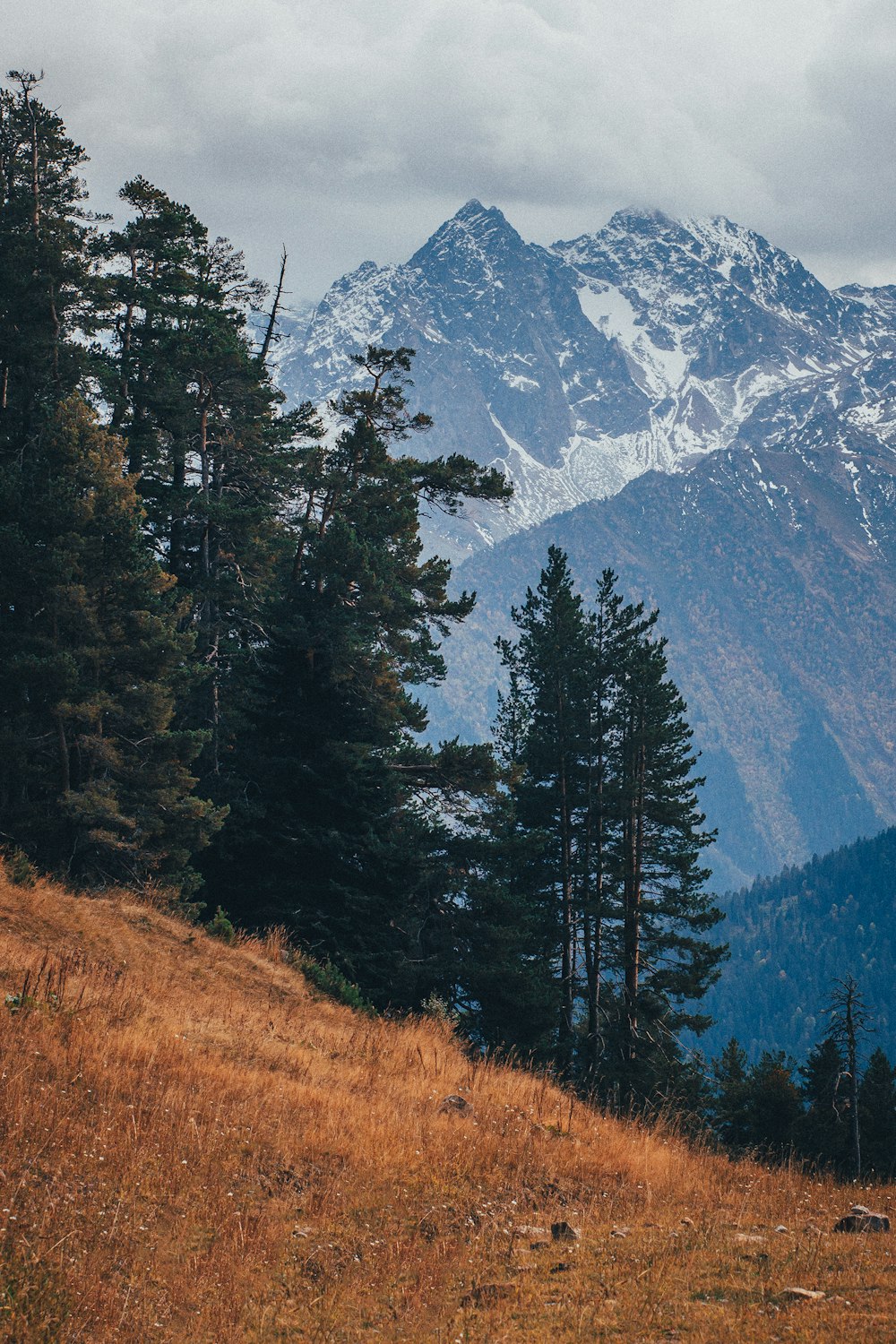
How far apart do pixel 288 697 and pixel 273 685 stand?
0.56 m

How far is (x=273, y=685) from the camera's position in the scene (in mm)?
27578

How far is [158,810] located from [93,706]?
8.97ft

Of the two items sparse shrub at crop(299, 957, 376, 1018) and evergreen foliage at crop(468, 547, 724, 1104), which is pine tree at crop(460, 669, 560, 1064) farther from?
sparse shrub at crop(299, 957, 376, 1018)

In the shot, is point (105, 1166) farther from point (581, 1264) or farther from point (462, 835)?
point (462, 835)

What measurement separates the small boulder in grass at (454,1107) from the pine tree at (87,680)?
10339 millimetres

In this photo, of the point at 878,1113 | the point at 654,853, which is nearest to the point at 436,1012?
the point at 654,853

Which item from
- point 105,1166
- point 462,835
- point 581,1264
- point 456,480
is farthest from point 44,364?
point 581,1264

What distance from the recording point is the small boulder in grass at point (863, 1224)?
1087cm

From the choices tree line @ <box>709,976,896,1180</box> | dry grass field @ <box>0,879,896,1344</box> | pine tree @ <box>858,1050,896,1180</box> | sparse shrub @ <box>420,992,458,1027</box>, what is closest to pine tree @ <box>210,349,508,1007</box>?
sparse shrub @ <box>420,992,458,1027</box>

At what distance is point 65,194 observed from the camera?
2991 cm

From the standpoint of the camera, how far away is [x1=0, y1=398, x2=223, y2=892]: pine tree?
21109 millimetres

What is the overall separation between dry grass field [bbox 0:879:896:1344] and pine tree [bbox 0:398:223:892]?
22.3ft

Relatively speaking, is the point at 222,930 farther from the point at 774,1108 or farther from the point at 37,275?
the point at 774,1108

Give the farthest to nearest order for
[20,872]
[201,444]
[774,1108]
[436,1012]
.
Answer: [774,1108], [201,444], [436,1012], [20,872]
